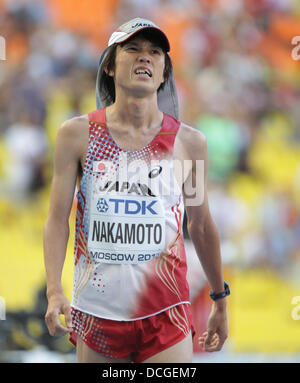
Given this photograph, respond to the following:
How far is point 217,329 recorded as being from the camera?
3066mm

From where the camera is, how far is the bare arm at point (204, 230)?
2.89 meters

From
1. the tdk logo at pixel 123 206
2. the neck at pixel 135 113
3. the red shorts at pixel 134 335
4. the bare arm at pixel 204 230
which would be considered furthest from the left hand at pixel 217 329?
the neck at pixel 135 113

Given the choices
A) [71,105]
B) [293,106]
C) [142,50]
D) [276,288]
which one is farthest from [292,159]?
[142,50]

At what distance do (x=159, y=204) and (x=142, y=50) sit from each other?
2.27 feet

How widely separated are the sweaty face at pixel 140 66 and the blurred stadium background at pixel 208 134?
303cm

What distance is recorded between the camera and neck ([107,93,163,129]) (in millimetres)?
2832

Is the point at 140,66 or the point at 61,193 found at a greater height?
the point at 140,66

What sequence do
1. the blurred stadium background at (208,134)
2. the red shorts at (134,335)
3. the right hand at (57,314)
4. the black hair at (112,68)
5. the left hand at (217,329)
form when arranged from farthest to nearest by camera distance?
1. the blurred stadium background at (208,134)
2. the left hand at (217,329)
3. the black hair at (112,68)
4. the red shorts at (134,335)
5. the right hand at (57,314)

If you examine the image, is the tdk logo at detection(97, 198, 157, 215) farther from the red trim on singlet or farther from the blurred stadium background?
the blurred stadium background

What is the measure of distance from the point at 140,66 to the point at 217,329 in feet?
4.32

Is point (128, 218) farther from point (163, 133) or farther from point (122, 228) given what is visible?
point (163, 133)

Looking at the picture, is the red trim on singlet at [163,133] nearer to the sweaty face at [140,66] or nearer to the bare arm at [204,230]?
the bare arm at [204,230]

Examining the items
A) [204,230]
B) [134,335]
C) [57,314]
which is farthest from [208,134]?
[57,314]

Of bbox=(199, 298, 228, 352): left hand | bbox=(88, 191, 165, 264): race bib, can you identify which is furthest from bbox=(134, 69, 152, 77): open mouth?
bbox=(199, 298, 228, 352): left hand
